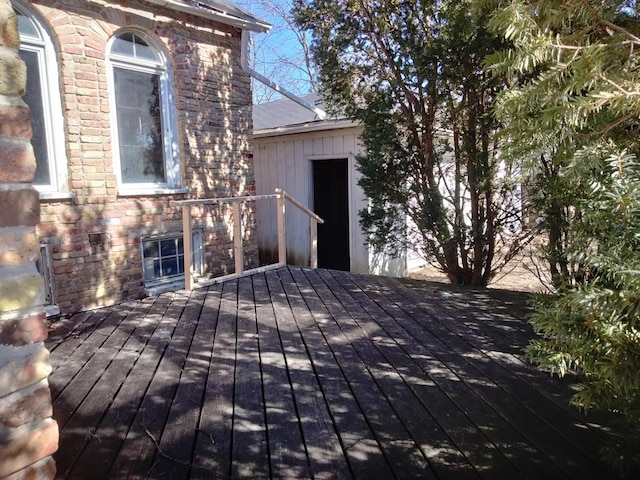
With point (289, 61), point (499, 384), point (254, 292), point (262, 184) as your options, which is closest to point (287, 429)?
point (499, 384)

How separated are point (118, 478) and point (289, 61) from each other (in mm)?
16930

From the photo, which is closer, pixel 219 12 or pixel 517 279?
pixel 219 12

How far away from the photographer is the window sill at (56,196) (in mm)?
4383

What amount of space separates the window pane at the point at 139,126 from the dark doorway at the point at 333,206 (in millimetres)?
3331

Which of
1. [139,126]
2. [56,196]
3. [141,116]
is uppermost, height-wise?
[141,116]

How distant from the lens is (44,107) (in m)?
4.52

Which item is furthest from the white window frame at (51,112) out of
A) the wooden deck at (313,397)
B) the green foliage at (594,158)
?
the green foliage at (594,158)

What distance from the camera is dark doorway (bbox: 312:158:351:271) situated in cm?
823

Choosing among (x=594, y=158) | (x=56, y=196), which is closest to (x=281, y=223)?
(x=56, y=196)

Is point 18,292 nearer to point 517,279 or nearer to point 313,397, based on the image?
point 313,397

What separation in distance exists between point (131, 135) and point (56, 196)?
1205mm

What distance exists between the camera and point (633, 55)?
1419 millimetres

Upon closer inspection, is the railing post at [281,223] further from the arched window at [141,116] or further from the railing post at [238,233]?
the arched window at [141,116]

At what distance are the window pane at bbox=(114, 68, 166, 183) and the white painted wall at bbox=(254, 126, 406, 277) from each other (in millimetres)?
2924
